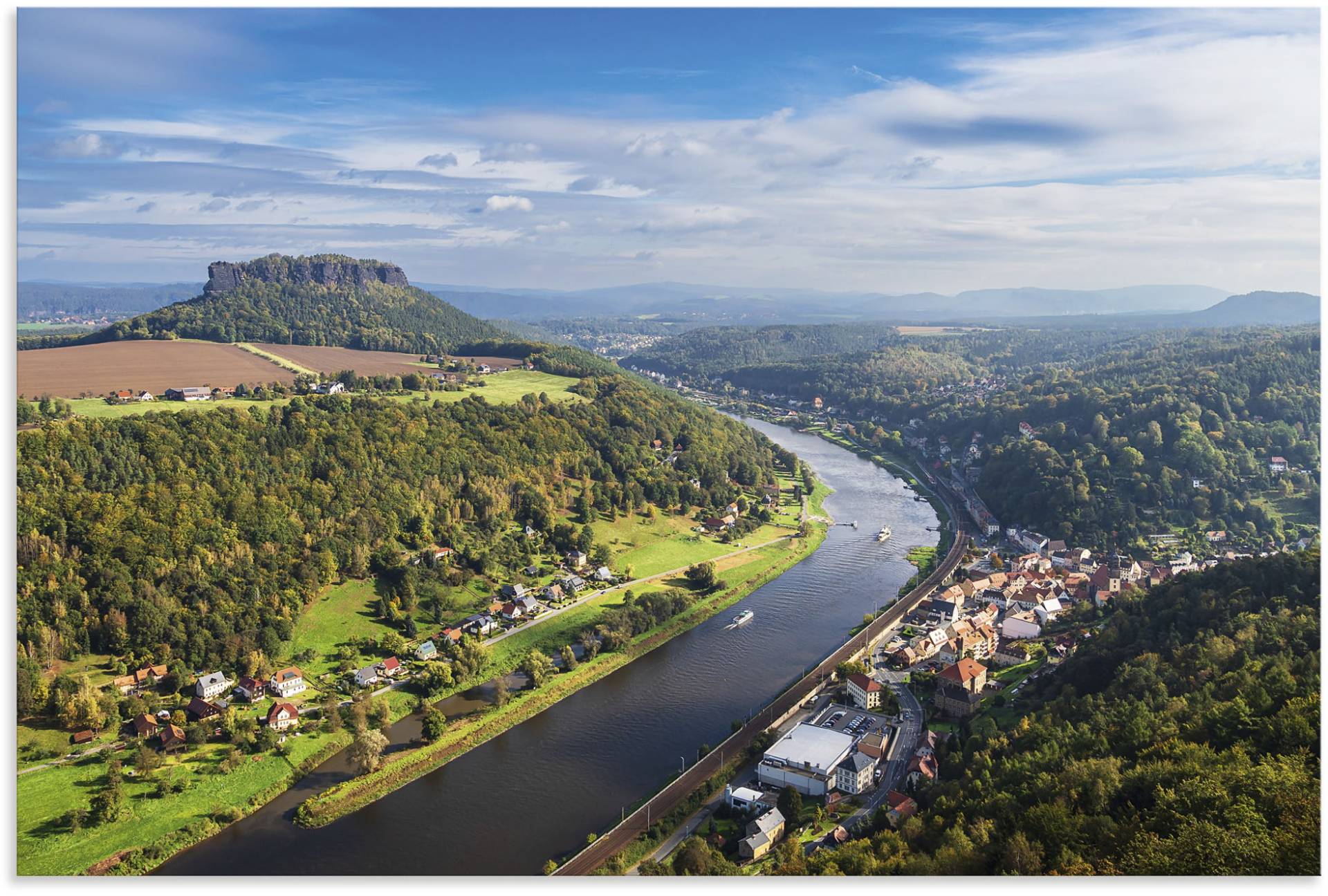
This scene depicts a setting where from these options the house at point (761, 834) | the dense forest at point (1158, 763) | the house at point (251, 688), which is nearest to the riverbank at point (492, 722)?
the house at point (251, 688)

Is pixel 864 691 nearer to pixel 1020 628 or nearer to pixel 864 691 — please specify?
pixel 864 691

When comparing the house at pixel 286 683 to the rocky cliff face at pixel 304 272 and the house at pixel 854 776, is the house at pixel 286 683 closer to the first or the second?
the house at pixel 854 776

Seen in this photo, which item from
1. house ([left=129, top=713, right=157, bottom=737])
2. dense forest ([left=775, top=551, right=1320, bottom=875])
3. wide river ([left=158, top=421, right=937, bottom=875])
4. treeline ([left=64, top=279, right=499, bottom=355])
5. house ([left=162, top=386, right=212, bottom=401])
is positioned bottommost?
wide river ([left=158, top=421, right=937, bottom=875])

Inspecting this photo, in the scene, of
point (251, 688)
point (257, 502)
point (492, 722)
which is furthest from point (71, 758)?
point (257, 502)

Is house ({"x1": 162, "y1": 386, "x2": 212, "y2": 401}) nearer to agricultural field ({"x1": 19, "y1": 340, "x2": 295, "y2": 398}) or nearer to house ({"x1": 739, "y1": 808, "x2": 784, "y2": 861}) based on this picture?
agricultural field ({"x1": 19, "y1": 340, "x2": 295, "y2": 398})

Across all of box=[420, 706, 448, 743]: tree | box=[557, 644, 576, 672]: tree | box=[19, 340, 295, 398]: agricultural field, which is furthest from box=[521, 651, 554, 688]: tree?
box=[19, 340, 295, 398]: agricultural field

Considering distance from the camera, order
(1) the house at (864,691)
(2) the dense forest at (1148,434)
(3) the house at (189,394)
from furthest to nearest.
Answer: (2) the dense forest at (1148,434) < (3) the house at (189,394) < (1) the house at (864,691)
